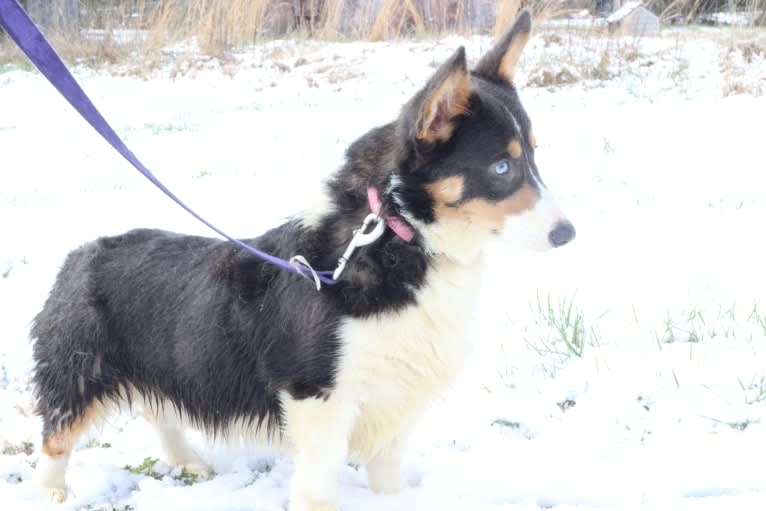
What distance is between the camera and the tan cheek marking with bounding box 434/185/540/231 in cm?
241

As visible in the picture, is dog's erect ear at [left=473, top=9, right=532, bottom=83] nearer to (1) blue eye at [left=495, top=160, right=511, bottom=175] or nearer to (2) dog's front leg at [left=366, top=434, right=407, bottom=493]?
(1) blue eye at [left=495, top=160, right=511, bottom=175]

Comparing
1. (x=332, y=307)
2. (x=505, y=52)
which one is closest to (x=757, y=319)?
(x=505, y=52)

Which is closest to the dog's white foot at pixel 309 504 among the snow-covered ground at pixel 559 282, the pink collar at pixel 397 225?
the snow-covered ground at pixel 559 282

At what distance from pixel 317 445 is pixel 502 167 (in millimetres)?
1031

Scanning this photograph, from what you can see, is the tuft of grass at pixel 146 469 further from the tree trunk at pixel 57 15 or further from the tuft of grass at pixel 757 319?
the tree trunk at pixel 57 15

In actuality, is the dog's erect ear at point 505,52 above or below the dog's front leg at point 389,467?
above

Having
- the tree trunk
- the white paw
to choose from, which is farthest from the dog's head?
the tree trunk

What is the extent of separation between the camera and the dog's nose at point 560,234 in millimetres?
Result: 2355

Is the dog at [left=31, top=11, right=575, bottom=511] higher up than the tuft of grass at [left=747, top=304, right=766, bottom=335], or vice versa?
the dog at [left=31, top=11, right=575, bottom=511]

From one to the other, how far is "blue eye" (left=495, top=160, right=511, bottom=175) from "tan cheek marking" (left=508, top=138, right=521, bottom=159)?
0.04 metres

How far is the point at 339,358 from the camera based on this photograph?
2373 mm

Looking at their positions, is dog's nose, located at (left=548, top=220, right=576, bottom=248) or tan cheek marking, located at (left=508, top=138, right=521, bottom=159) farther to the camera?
tan cheek marking, located at (left=508, top=138, right=521, bottom=159)

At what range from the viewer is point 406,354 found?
95.2 inches

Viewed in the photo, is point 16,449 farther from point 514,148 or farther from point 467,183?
point 514,148
